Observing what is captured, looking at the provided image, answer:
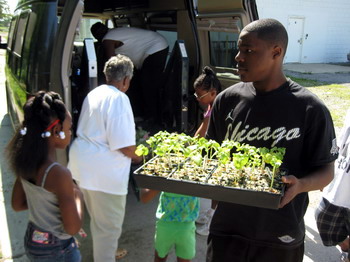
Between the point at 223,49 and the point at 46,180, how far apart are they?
3.28 meters

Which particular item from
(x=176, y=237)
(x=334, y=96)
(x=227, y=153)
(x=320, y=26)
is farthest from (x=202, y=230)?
(x=320, y=26)

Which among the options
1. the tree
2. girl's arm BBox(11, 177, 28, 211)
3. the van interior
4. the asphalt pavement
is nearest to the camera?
girl's arm BBox(11, 177, 28, 211)

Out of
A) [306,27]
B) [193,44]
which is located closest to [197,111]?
[193,44]

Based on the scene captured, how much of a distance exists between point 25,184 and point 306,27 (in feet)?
61.6

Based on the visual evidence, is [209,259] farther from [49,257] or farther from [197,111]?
[197,111]

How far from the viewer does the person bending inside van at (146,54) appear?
434cm

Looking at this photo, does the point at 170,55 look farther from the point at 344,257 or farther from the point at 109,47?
the point at 344,257

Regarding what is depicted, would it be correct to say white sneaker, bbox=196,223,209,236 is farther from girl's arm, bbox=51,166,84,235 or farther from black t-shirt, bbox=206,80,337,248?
girl's arm, bbox=51,166,84,235

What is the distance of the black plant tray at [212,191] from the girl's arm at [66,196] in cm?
47

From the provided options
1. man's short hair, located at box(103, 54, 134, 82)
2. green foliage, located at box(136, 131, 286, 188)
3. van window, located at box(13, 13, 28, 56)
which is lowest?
green foliage, located at box(136, 131, 286, 188)

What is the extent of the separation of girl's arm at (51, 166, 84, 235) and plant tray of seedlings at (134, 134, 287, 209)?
0.46 m

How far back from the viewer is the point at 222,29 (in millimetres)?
4113

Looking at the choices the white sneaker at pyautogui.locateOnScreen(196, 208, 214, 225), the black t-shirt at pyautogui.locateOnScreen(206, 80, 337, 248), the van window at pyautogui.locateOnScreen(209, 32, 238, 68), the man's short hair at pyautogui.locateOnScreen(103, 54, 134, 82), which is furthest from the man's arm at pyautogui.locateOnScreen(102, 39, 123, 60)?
the black t-shirt at pyautogui.locateOnScreen(206, 80, 337, 248)

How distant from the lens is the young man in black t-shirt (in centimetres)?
155
